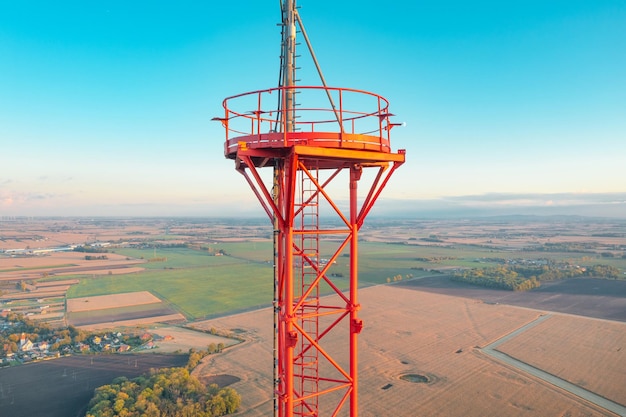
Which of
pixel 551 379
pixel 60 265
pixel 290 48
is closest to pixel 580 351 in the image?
pixel 551 379

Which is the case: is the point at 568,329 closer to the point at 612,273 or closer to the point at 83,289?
the point at 612,273

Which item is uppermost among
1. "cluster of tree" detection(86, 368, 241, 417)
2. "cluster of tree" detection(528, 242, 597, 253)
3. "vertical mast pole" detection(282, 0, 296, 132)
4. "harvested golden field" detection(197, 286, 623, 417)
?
"vertical mast pole" detection(282, 0, 296, 132)

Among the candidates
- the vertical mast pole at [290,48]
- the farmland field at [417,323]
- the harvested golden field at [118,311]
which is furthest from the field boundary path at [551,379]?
the harvested golden field at [118,311]

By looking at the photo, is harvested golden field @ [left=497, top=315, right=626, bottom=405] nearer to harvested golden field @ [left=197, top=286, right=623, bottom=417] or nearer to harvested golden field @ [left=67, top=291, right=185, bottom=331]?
harvested golden field @ [left=197, top=286, right=623, bottom=417]

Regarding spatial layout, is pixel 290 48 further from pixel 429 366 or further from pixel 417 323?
pixel 417 323

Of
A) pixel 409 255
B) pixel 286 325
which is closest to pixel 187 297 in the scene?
pixel 286 325

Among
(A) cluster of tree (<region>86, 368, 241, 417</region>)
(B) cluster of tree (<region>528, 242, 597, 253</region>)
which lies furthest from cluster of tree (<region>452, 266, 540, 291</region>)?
(B) cluster of tree (<region>528, 242, 597, 253</region>)
